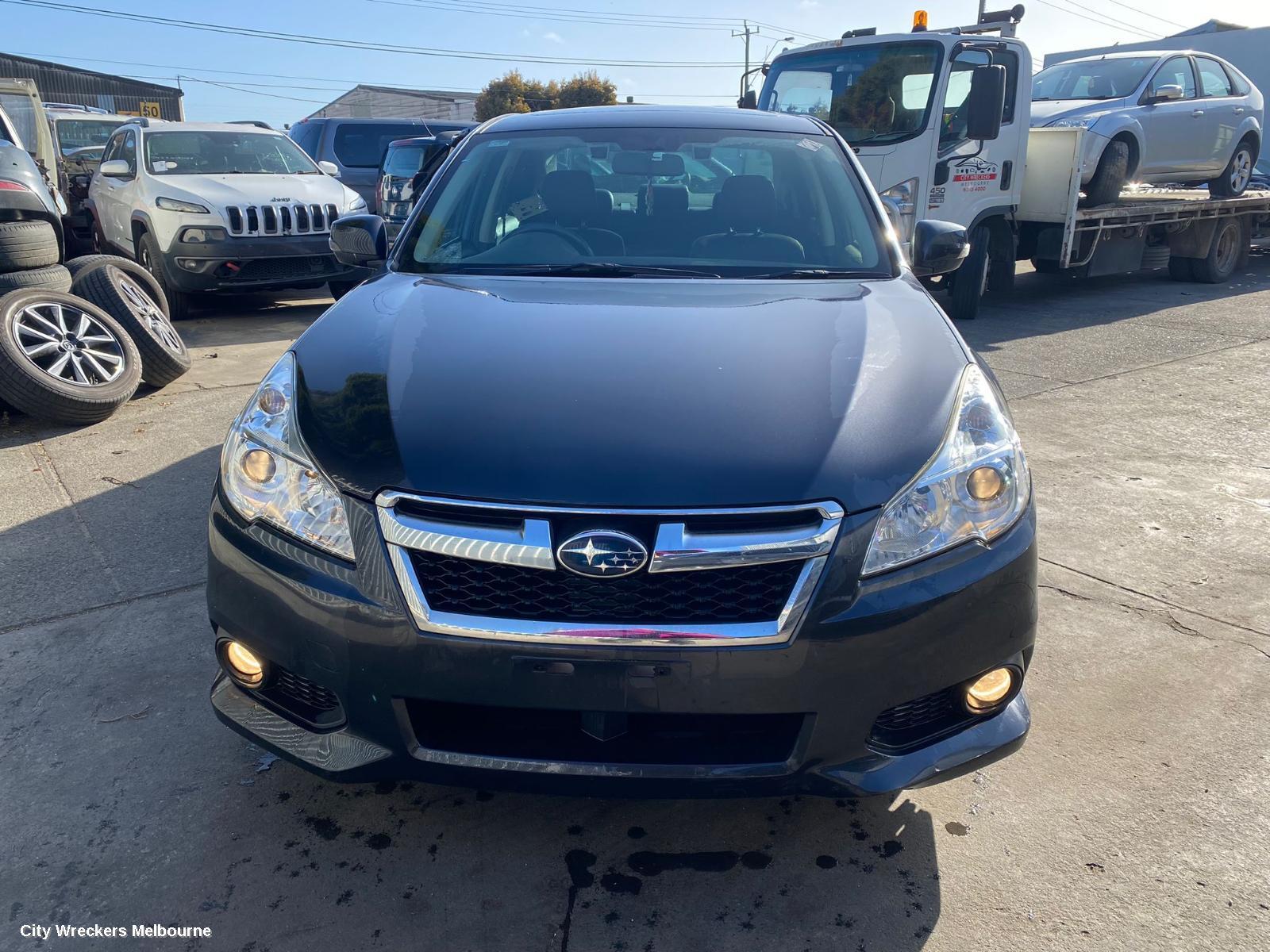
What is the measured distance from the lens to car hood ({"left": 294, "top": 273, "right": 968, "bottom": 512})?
1862 mm

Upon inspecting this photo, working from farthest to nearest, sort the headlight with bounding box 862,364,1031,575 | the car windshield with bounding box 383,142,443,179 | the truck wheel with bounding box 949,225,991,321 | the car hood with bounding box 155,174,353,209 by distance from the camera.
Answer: the car windshield with bounding box 383,142,443,179
the truck wheel with bounding box 949,225,991,321
the car hood with bounding box 155,174,353,209
the headlight with bounding box 862,364,1031,575

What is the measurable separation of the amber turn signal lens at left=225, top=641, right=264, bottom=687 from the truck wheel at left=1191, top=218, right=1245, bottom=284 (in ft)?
41.2

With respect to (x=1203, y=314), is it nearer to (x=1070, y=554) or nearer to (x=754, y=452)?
(x=1070, y=554)

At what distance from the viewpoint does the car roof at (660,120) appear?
11.7 ft

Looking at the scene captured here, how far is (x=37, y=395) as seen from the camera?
16.6ft

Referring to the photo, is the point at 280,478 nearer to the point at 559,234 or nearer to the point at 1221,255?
the point at 559,234

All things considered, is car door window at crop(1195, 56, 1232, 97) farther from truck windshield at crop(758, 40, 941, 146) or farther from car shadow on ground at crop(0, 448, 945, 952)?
car shadow on ground at crop(0, 448, 945, 952)

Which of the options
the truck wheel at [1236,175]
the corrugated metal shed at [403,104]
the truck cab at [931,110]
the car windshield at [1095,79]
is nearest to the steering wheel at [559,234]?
the truck cab at [931,110]

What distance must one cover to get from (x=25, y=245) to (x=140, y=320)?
0.71 m

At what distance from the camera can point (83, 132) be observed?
15.0m

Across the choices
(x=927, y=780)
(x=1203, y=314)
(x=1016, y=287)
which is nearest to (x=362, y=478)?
(x=927, y=780)

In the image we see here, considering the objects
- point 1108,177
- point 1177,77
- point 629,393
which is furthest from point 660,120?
point 1177,77

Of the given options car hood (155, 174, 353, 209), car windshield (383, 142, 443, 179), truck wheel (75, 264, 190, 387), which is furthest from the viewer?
car windshield (383, 142, 443, 179)

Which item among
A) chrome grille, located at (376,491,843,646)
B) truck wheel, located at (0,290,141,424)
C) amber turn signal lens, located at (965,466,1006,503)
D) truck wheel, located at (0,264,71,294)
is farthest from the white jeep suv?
amber turn signal lens, located at (965,466,1006,503)
